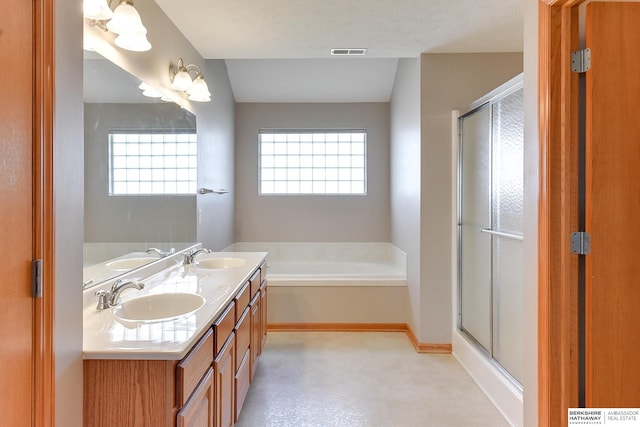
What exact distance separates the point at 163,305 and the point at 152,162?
904 mm

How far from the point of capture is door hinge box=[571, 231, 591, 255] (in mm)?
1281

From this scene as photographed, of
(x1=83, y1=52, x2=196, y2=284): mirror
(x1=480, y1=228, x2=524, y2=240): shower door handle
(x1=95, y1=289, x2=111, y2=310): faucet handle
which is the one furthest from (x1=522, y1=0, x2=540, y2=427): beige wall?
(x1=83, y1=52, x2=196, y2=284): mirror

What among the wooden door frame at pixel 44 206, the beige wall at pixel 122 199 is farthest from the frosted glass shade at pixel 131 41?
the wooden door frame at pixel 44 206

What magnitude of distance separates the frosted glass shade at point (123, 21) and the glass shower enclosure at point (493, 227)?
81.7 inches

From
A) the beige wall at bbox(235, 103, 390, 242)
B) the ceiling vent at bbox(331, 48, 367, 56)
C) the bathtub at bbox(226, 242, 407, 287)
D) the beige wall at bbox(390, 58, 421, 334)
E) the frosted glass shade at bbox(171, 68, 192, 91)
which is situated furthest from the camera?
the beige wall at bbox(235, 103, 390, 242)

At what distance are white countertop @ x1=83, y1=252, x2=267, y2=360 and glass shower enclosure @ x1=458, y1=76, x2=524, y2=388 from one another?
5.49ft

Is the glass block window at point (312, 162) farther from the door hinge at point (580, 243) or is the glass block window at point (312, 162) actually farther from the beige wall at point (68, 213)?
the beige wall at point (68, 213)

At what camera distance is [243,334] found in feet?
6.46

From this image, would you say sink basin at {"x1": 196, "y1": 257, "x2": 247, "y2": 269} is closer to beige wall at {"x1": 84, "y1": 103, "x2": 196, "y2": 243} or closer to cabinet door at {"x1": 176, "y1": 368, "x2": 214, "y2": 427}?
beige wall at {"x1": 84, "y1": 103, "x2": 196, "y2": 243}

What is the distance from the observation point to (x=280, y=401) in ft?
7.20

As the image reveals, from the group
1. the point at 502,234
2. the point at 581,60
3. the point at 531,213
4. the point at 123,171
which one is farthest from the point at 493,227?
the point at 123,171

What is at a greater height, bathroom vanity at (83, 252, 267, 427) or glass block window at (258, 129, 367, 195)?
glass block window at (258, 129, 367, 195)

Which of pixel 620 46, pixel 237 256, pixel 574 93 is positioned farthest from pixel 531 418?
pixel 237 256

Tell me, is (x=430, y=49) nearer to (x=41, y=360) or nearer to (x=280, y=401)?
(x=280, y=401)
